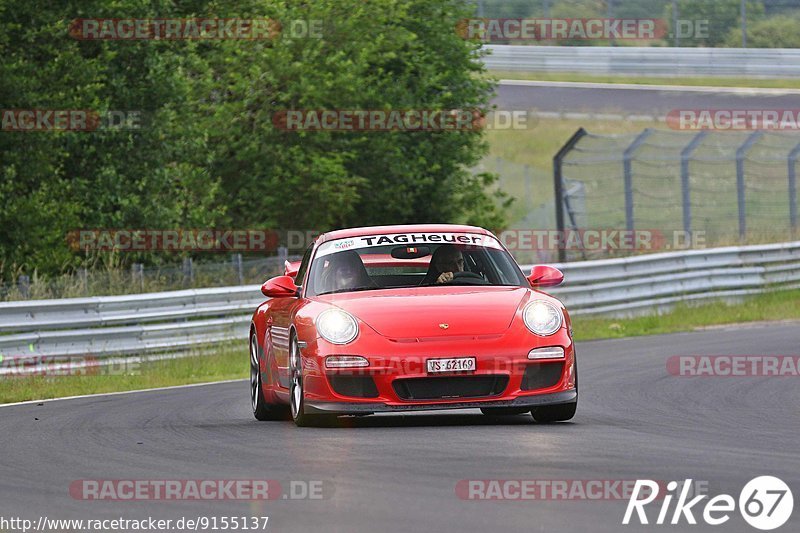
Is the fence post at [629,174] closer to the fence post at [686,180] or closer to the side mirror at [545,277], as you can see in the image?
the fence post at [686,180]

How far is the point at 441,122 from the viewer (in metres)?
33.0

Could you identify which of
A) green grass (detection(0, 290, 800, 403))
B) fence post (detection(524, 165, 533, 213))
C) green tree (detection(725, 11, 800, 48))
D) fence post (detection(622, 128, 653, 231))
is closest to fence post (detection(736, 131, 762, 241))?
fence post (detection(622, 128, 653, 231))

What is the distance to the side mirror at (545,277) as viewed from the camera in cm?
1107

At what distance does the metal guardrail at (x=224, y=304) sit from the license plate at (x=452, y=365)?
805 centimetres

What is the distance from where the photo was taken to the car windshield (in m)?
11.2

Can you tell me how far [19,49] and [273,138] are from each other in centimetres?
612

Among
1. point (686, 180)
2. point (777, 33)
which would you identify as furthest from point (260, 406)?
point (777, 33)

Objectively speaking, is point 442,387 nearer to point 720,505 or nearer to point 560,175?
point 720,505

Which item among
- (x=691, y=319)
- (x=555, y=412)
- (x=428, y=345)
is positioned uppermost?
(x=428, y=345)

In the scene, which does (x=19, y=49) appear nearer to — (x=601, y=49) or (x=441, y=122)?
(x=441, y=122)

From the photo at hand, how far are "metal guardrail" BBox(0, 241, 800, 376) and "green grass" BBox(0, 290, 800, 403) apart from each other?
0.24 metres

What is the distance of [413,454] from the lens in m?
8.59

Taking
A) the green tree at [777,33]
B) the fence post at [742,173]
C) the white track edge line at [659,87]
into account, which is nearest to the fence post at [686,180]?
the fence post at [742,173]

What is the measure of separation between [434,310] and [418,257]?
1585 mm
